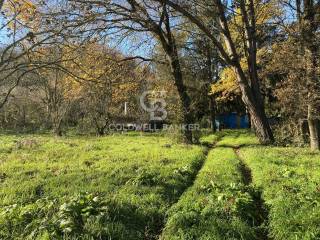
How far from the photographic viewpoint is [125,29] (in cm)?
2023

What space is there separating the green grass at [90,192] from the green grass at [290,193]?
6.19 feet

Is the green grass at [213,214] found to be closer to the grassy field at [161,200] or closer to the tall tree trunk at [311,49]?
the grassy field at [161,200]

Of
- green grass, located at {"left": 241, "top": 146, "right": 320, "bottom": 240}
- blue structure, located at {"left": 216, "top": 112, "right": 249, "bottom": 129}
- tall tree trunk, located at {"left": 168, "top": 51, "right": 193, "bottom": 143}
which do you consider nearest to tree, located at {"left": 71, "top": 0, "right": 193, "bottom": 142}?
tall tree trunk, located at {"left": 168, "top": 51, "right": 193, "bottom": 143}

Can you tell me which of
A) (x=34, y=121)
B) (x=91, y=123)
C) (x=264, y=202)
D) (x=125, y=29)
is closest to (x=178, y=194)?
(x=264, y=202)

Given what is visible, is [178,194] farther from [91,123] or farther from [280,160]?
[91,123]

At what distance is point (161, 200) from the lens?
823cm

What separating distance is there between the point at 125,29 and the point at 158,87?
36.6 feet

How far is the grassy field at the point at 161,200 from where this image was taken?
6.22m

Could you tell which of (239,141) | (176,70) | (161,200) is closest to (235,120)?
(239,141)

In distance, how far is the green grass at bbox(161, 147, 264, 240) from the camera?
243 inches

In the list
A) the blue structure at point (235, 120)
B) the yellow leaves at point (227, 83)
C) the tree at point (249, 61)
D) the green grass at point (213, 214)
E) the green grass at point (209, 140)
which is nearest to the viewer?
the green grass at point (213, 214)

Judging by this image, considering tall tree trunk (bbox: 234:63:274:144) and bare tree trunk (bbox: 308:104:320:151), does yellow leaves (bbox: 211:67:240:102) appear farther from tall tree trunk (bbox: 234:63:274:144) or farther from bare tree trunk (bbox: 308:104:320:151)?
bare tree trunk (bbox: 308:104:320:151)

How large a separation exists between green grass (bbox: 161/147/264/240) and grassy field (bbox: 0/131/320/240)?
0.05ft

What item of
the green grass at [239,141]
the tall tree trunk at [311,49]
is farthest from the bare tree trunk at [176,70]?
the tall tree trunk at [311,49]
